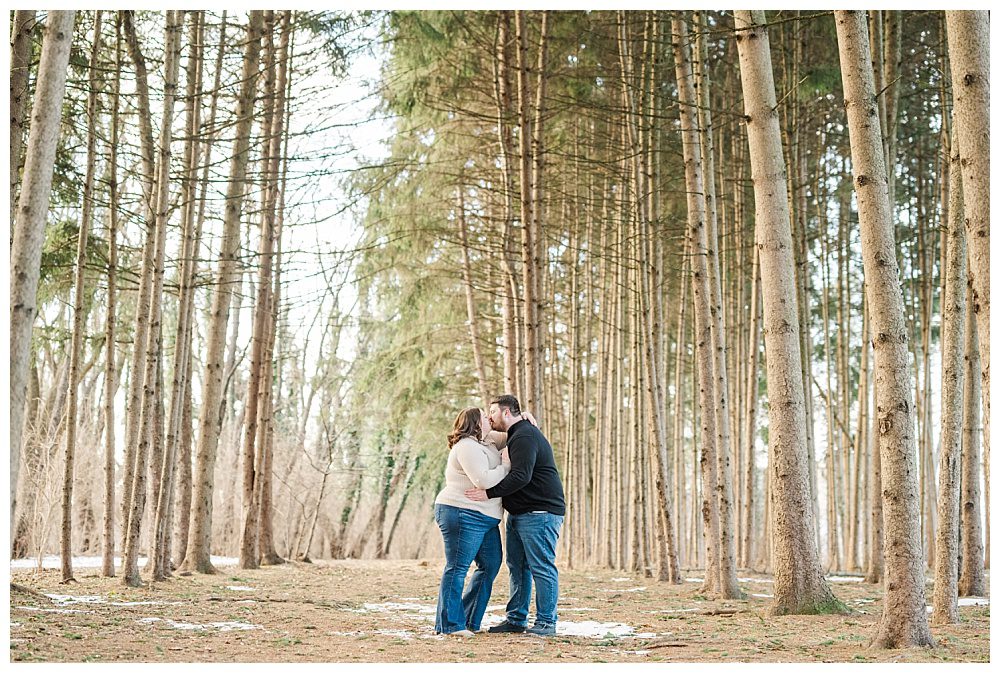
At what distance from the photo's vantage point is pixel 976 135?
413 cm

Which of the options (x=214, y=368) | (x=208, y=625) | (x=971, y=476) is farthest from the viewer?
(x=214, y=368)

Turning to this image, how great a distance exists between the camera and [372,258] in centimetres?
1467

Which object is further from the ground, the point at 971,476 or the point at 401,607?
the point at 971,476

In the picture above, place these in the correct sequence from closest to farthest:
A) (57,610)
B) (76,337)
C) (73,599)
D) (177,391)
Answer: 1. (57,610)
2. (73,599)
3. (76,337)
4. (177,391)

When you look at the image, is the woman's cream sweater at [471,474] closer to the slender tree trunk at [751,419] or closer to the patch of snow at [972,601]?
the patch of snow at [972,601]

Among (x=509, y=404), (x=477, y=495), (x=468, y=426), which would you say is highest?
(x=509, y=404)

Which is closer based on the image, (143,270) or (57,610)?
(57,610)

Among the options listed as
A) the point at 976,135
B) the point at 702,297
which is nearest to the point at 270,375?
the point at 702,297

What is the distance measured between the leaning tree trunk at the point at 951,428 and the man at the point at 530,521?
229cm

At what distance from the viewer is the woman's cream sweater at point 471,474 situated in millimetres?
5059

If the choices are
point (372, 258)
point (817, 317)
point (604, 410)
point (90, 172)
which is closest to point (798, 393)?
point (90, 172)

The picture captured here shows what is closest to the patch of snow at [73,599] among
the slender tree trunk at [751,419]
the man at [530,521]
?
the man at [530,521]

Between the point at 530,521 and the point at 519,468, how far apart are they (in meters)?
Answer: 0.31

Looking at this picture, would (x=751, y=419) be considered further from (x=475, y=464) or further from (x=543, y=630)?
(x=475, y=464)
